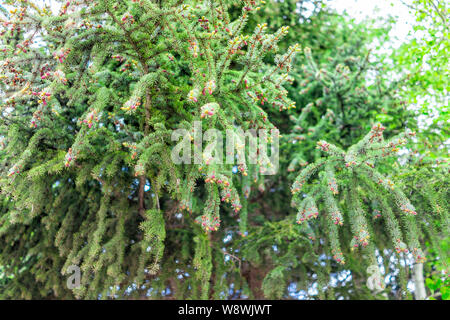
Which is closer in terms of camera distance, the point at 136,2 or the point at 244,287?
the point at 136,2

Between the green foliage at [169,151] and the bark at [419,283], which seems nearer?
the green foliage at [169,151]

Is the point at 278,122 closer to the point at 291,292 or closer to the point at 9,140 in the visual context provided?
the point at 291,292

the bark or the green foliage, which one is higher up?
the green foliage

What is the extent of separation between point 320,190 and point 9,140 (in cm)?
295

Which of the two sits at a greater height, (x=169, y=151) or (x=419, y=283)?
(x=169, y=151)

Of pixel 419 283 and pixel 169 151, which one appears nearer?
pixel 169 151

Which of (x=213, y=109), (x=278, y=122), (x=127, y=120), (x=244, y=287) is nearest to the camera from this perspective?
(x=213, y=109)

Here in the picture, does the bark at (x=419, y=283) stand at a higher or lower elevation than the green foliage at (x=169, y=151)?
lower

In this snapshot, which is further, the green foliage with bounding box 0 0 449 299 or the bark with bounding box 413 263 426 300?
the bark with bounding box 413 263 426 300

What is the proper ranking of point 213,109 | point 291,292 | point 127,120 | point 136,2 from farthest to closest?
point 291,292
point 127,120
point 136,2
point 213,109

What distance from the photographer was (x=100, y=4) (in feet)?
8.54
